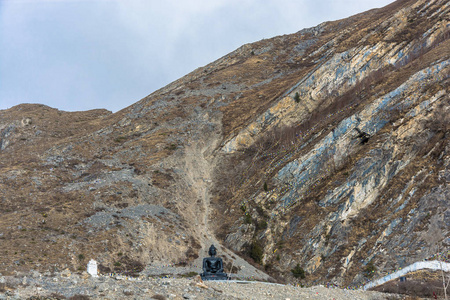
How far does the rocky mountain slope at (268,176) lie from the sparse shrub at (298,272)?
554 mm

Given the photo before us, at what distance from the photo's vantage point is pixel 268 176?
2110 inches

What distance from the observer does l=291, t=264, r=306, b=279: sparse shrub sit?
39.4 meters

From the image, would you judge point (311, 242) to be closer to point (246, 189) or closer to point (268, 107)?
point (246, 189)

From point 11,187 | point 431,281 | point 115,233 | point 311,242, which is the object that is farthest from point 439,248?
point 11,187

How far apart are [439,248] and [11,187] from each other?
51.3 meters

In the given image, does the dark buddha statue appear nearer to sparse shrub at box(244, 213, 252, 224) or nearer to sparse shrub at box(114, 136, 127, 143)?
sparse shrub at box(244, 213, 252, 224)

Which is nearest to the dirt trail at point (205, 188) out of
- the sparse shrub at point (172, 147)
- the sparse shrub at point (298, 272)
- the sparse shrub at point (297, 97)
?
the sparse shrub at point (172, 147)

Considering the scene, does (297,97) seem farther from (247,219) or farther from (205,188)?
(247,219)

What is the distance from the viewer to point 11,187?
165 feet

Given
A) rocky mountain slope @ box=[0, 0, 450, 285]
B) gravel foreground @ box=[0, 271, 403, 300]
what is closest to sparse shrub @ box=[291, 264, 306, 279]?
rocky mountain slope @ box=[0, 0, 450, 285]

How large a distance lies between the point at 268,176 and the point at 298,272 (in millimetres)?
16744

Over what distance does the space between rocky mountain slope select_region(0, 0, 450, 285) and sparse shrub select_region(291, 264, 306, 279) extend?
21.8 inches

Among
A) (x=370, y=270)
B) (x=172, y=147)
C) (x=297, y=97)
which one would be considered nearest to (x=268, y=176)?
(x=297, y=97)

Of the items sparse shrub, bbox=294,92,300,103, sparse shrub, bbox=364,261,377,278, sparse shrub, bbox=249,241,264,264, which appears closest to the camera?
sparse shrub, bbox=364,261,377,278
